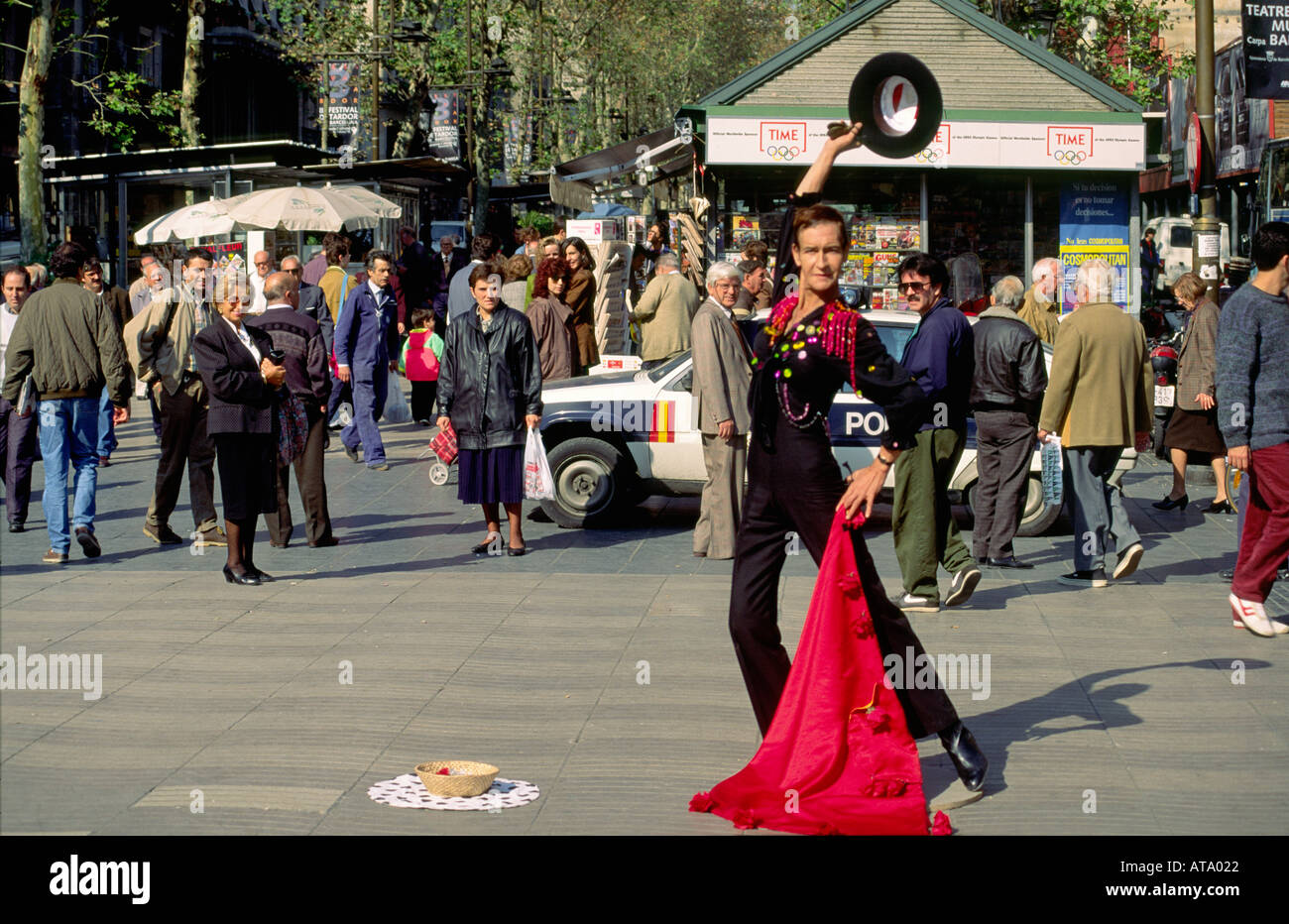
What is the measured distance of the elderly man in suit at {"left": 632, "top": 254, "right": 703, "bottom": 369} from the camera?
539 inches

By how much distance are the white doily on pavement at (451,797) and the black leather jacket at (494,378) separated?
5.12 m

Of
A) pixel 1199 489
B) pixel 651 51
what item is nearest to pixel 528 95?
pixel 651 51

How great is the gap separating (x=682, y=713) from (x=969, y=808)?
5.11 ft

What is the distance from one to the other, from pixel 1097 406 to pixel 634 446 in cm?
359

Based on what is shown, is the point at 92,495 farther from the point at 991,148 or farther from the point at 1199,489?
the point at 991,148

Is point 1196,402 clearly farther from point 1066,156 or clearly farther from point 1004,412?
point 1066,156

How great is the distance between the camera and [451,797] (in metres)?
5.57

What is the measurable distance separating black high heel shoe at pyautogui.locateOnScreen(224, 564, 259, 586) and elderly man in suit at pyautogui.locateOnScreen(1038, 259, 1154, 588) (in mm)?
4788

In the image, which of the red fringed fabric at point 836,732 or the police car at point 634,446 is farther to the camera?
the police car at point 634,446

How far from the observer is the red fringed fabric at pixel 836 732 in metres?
5.24

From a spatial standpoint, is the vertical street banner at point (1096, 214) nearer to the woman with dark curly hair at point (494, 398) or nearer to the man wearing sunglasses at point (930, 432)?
the woman with dark curly hair at point (494, 398)

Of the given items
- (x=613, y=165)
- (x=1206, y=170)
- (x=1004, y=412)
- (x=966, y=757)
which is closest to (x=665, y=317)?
(x=1004, y=412)

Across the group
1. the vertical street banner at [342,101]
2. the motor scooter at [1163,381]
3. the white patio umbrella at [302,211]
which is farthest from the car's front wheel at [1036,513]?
the vertical street banner at [342,101]

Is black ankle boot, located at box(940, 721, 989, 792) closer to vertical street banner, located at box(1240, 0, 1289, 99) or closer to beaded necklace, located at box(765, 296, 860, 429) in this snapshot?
beaded necklace, located at box(765, 296, 860, 429)
